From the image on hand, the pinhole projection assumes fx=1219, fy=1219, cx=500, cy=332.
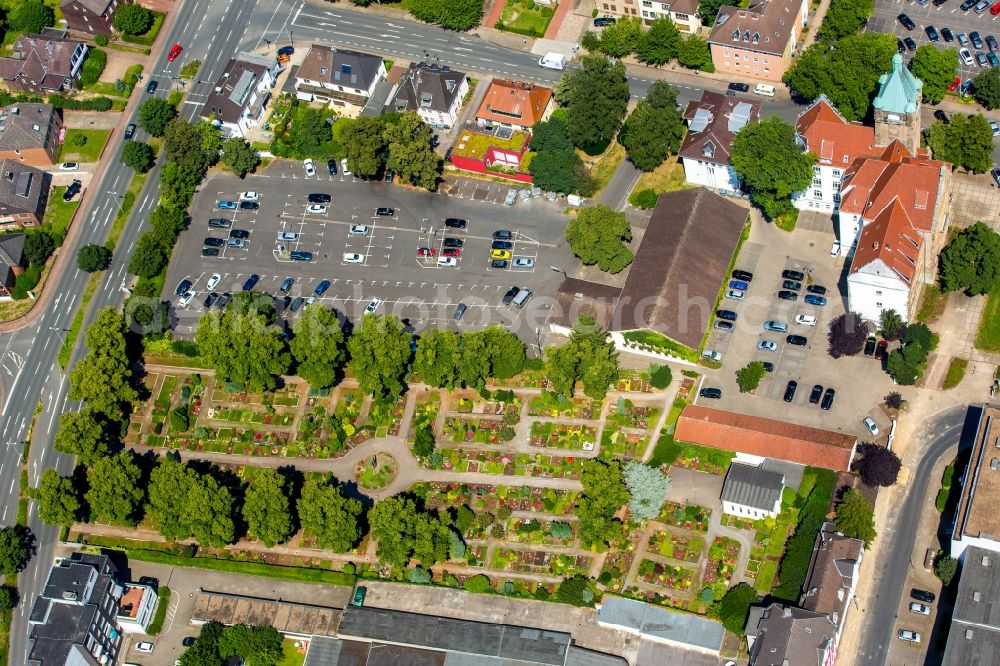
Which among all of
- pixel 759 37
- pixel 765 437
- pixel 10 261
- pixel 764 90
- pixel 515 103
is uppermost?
pixel 759 37

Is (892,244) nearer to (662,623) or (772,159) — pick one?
(772,159)

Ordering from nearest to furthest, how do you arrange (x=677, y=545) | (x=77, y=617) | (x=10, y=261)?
(x=77, y=617) < (x=677, y=545) < (x=10, y=261)

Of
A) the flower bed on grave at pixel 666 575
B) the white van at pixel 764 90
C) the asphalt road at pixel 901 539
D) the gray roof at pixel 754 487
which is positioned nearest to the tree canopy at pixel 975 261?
the asphalt road at pixel 901 539

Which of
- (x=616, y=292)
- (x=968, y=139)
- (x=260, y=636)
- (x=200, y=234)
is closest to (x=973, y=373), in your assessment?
(x=968, y=139)

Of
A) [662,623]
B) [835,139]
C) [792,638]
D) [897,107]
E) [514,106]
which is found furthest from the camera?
[514,106]

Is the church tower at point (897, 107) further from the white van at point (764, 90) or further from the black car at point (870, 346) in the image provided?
the black car at point (870, 346)

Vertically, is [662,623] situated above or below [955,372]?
below

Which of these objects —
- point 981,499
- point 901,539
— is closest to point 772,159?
point 981,499

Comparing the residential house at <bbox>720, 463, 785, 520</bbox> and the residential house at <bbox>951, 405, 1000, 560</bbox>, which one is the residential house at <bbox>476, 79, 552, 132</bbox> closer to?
the residential house at <bbox>720, 463, 785, 520</bbox>
